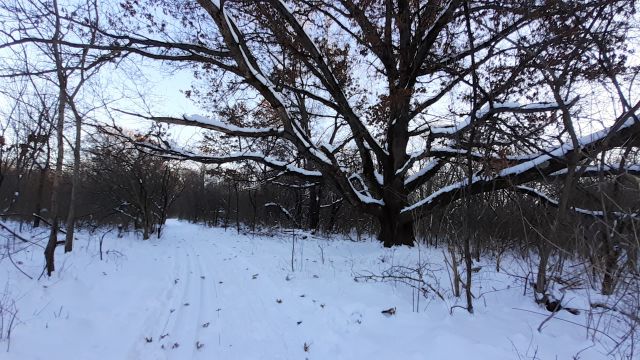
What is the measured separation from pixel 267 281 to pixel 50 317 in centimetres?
328

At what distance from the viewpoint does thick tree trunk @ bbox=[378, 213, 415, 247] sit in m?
10.4

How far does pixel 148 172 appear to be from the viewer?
18.0 m

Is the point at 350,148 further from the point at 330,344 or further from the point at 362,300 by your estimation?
the point at 330,344

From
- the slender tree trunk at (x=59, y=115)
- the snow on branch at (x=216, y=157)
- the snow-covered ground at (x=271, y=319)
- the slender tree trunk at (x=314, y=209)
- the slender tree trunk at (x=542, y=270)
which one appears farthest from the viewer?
the slender tree trunk at (x=314, y=209)

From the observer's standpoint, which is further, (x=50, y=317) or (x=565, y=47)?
(x=565, y=47)

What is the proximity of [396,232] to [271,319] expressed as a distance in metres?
6.30

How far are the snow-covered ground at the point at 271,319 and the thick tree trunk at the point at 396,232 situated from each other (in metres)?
2.84

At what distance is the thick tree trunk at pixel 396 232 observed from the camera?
34.1ft

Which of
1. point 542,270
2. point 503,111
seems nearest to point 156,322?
point 542,270

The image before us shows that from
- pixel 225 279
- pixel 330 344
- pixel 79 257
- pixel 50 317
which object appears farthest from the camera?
pixel 79 257

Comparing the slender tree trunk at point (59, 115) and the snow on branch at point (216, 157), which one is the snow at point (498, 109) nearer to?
the snow on branch at point (216, 157)

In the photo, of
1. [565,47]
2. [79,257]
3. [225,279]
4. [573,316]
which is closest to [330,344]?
[573,316]

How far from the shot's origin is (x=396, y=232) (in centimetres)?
1040

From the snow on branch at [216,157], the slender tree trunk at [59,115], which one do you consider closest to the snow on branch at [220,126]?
the snow on branch at [216,157]
